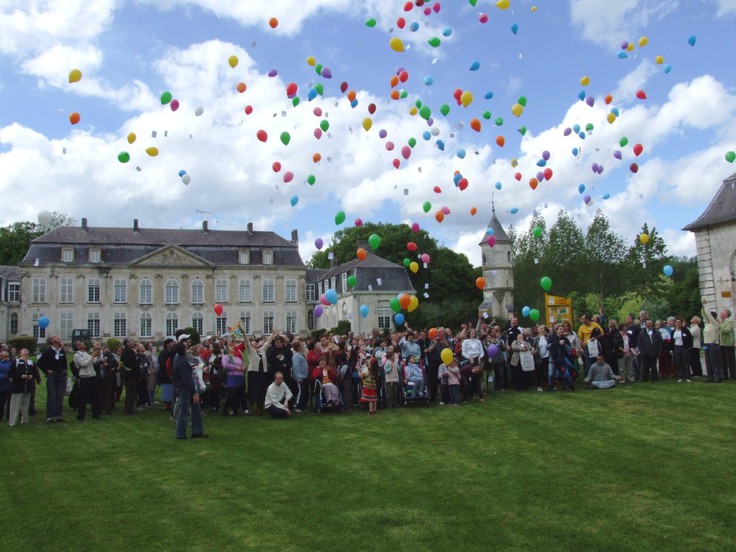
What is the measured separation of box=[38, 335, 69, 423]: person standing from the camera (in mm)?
13250

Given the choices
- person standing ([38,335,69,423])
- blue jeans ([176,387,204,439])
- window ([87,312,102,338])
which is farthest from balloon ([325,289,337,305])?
window ([87,312,102,338])

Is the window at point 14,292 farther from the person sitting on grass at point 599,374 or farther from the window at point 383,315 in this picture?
the person sitting on grass at point 599,374

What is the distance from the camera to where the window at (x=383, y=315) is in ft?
187

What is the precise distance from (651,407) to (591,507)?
680cm

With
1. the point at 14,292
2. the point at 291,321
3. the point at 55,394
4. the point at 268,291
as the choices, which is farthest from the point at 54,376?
the point at 14,292

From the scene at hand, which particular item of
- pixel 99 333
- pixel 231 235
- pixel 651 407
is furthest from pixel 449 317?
pixel 651 407

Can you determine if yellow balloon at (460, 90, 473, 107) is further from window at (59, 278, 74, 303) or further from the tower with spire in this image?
window at (59, 278, 74, 303)

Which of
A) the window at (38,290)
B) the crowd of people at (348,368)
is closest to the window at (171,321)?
the window at (38,290)

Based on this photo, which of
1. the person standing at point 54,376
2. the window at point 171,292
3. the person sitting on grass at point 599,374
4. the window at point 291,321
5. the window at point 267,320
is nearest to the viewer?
the person standing at point 54,376

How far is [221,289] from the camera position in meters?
61.9

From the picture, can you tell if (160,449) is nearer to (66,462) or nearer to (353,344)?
(66,462)

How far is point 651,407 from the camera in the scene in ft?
41.1

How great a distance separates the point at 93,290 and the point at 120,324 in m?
4.00

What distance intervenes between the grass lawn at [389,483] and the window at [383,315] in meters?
44.3
